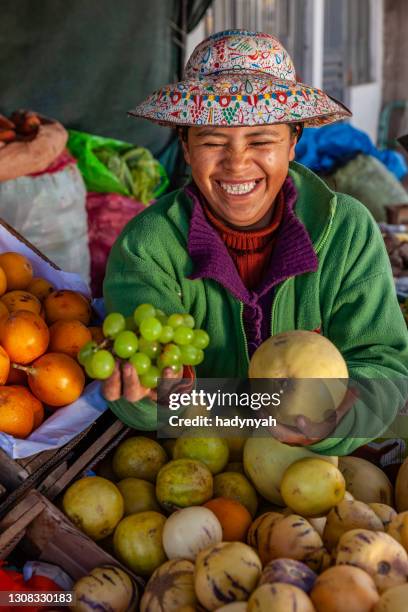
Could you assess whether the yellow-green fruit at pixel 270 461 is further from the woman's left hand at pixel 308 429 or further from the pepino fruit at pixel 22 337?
the pepino fruit at pixel 22 337

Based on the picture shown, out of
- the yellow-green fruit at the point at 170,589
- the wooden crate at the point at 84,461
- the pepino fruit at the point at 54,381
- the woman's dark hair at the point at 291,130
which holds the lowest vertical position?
the yellow-green fruit at the point at 170,589

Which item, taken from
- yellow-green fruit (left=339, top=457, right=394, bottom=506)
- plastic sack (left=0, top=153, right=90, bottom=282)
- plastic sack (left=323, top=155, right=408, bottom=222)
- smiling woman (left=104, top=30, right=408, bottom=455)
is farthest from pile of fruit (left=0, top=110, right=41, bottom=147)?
yellow-green fruit (left=339, top=457, right=394, bottom=506)

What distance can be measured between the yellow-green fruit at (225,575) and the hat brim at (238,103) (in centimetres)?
94

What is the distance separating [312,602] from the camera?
3.71ft

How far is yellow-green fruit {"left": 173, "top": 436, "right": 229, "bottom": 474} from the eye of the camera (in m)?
1.60

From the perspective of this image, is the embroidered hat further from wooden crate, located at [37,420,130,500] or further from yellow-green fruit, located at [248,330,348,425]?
wooden crate, located at [37,420,130,500]

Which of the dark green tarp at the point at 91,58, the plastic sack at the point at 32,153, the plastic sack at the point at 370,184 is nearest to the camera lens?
the plastic sack at the point at 32,153

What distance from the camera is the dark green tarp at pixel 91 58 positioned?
4539mm

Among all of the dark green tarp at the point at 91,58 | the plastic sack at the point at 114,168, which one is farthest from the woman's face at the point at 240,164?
the dark green tarp at the point at 91,58

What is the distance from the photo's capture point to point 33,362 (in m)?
1.81

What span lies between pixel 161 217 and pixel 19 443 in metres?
0.70

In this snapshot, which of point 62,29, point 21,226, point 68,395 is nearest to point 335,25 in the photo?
point 62,29

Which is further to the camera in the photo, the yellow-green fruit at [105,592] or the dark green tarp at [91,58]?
the dark green tarp at [91,58]

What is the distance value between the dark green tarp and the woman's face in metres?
3.16
